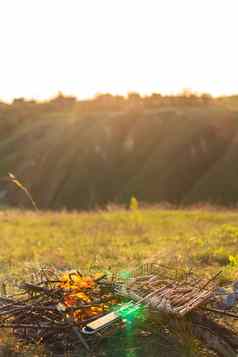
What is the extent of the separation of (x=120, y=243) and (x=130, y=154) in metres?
34.8

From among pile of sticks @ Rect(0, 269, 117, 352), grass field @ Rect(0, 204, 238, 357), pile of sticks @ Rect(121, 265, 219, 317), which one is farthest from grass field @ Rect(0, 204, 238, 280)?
pile of sticks @ Rect(0, 269, 117, 352)

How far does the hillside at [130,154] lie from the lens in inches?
1531

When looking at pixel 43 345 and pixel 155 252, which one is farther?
pixel 155 252

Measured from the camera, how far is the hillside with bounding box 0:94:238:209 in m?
38.9

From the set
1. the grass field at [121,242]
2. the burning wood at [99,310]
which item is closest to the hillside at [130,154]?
→ the grass field at [121,242]

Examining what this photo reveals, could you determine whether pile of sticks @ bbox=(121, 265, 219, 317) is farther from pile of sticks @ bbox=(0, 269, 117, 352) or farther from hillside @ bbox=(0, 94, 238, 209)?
hillside @ bbox=(0, 94, 238, 209)

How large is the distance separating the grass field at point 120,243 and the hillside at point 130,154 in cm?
2257

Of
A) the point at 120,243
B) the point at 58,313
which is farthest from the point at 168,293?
the point at 120,243

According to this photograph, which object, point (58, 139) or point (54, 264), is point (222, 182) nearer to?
point (58, 139)

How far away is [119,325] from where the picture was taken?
4.13 m

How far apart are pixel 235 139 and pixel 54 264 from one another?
114 ft

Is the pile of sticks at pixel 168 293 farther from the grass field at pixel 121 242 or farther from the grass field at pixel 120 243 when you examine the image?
the grass field at pixel 121 242

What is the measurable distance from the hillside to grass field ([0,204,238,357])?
22565 millimetres

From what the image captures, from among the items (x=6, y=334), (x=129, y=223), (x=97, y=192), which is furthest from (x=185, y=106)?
(x=6, y=334)
